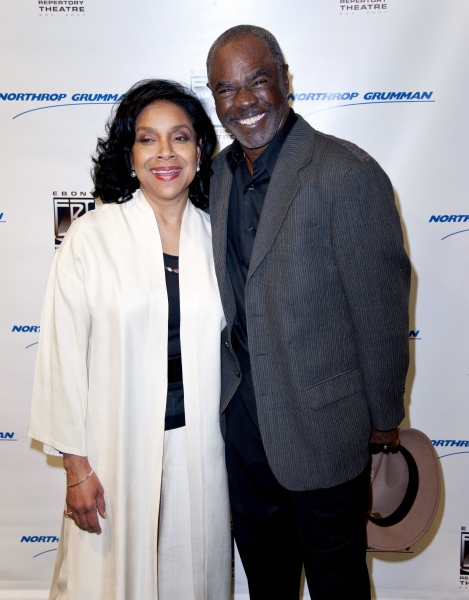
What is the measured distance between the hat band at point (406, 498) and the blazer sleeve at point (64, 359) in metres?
1.04

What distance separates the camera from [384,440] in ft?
5.36

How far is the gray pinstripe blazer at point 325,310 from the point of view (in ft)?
4.69

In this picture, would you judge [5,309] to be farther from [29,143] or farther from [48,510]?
[48,510]

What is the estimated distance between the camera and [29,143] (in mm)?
2311

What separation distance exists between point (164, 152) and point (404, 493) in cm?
138

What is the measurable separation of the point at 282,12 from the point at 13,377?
75.5 inches

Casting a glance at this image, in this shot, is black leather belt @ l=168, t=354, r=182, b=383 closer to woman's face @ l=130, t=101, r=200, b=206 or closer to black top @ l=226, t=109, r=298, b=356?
black top @ l=226, t=109, r=298, b=356

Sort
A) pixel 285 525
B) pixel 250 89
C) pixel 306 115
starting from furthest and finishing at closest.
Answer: pixel 306 115, pixel 285 525, pixel 250 89

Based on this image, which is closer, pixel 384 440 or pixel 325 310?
pixel 325 310

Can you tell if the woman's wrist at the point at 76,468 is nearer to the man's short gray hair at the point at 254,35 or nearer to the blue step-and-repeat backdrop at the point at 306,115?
the blue step-and-repeat backdrop at the point at 306,115

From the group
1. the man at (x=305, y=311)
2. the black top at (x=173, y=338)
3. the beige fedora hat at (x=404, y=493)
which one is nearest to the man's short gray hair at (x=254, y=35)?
the man at (x=305, y=311)

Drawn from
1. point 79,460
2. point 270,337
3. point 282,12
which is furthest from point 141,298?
point 282,12

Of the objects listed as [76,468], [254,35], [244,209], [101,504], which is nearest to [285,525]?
[101,504]

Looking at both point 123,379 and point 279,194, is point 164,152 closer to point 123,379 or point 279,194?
point 279,194
